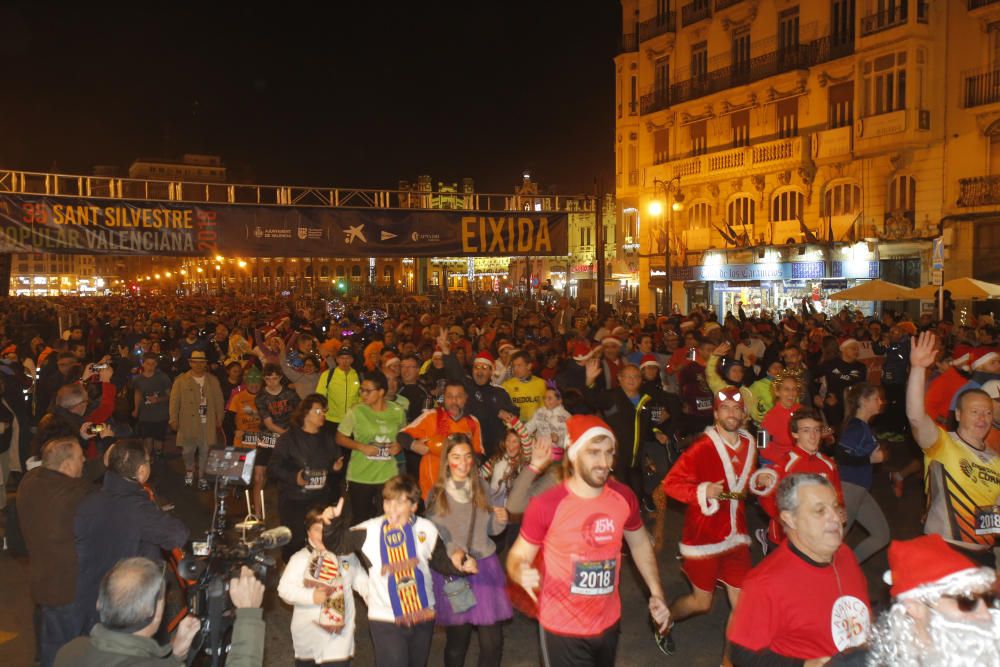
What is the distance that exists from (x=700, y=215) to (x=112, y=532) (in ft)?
101

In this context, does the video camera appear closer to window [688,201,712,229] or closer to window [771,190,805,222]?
window [771,190,805,222]

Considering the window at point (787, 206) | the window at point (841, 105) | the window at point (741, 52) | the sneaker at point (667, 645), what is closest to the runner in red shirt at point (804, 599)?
the sneaker at point (667, 645)

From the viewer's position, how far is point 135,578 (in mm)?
2859

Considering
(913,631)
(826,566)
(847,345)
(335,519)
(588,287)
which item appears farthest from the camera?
(588,287)

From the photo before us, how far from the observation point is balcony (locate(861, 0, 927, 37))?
23.9 metres

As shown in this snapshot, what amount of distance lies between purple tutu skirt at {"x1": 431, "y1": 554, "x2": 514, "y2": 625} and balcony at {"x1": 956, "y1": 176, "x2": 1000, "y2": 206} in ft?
75.8

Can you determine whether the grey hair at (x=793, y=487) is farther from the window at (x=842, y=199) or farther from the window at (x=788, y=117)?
the window at (x=788, y=117)

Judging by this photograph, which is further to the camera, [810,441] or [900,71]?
[900,71]

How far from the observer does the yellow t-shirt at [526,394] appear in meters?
8.29

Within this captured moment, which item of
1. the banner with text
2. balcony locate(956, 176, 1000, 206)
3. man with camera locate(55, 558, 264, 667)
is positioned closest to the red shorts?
man with camera locate(55, 558, 264, 667)

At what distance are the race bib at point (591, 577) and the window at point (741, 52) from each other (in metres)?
30.2

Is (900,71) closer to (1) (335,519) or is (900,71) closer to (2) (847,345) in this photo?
(2) (847,345)

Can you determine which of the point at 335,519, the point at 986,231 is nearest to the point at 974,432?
the point at 335,519

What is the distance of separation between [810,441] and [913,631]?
10.2 feet
